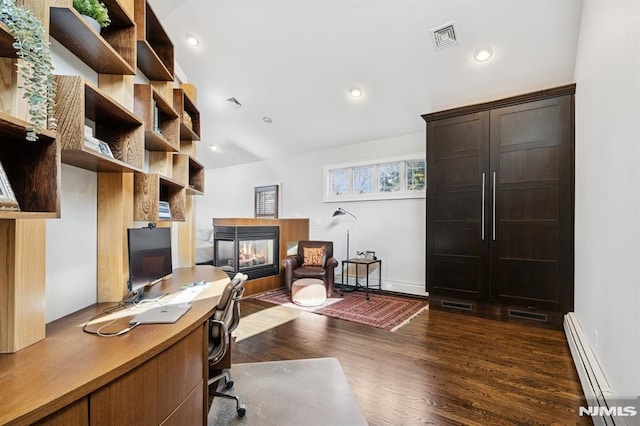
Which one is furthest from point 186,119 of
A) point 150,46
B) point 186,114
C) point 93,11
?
point 93,11

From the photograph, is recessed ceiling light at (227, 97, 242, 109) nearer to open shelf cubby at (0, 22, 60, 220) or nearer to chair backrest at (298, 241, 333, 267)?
chair backrest at (298, 241, 333, 267)

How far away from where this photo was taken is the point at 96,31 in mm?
1379

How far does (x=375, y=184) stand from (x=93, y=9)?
431cm

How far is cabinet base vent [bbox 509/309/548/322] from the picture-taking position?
333cm

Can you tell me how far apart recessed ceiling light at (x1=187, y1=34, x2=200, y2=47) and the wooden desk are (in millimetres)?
3416

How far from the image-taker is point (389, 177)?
503cm

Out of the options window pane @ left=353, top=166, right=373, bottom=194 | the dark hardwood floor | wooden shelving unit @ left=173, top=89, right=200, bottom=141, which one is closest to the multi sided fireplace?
the dark hardwood floor

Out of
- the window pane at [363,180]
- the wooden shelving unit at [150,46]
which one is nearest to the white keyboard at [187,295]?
the wooden shelving unit at [150,46]

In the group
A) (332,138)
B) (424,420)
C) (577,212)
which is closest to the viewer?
(424,420)

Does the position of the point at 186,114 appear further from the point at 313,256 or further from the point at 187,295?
the point at 313,256

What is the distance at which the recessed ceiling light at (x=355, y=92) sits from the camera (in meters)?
4.04

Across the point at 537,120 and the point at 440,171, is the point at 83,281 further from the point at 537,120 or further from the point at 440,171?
the point at 537,120

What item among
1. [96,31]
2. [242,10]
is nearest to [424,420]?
[96,31]

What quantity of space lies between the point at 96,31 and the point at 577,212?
162 inches
